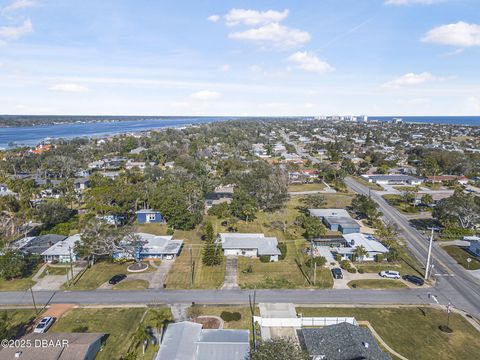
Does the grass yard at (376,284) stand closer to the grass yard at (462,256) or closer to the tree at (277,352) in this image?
the grass yard at (462,256)

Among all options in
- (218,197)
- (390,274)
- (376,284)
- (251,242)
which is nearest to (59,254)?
(251,242)

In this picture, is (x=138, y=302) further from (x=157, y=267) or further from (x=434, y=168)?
(x=434, y=168)

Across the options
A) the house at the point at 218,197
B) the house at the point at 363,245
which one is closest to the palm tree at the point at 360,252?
the house at the point at 363,245

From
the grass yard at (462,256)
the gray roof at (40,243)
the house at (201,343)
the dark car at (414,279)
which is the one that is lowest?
the grass yard at (462,256)

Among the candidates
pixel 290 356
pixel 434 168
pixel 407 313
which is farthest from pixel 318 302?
pixel 434 168

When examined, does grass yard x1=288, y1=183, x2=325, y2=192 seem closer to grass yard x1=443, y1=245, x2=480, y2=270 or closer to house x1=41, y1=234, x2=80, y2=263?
grass yard x1=443, y1=245, x2=480, y2=270
